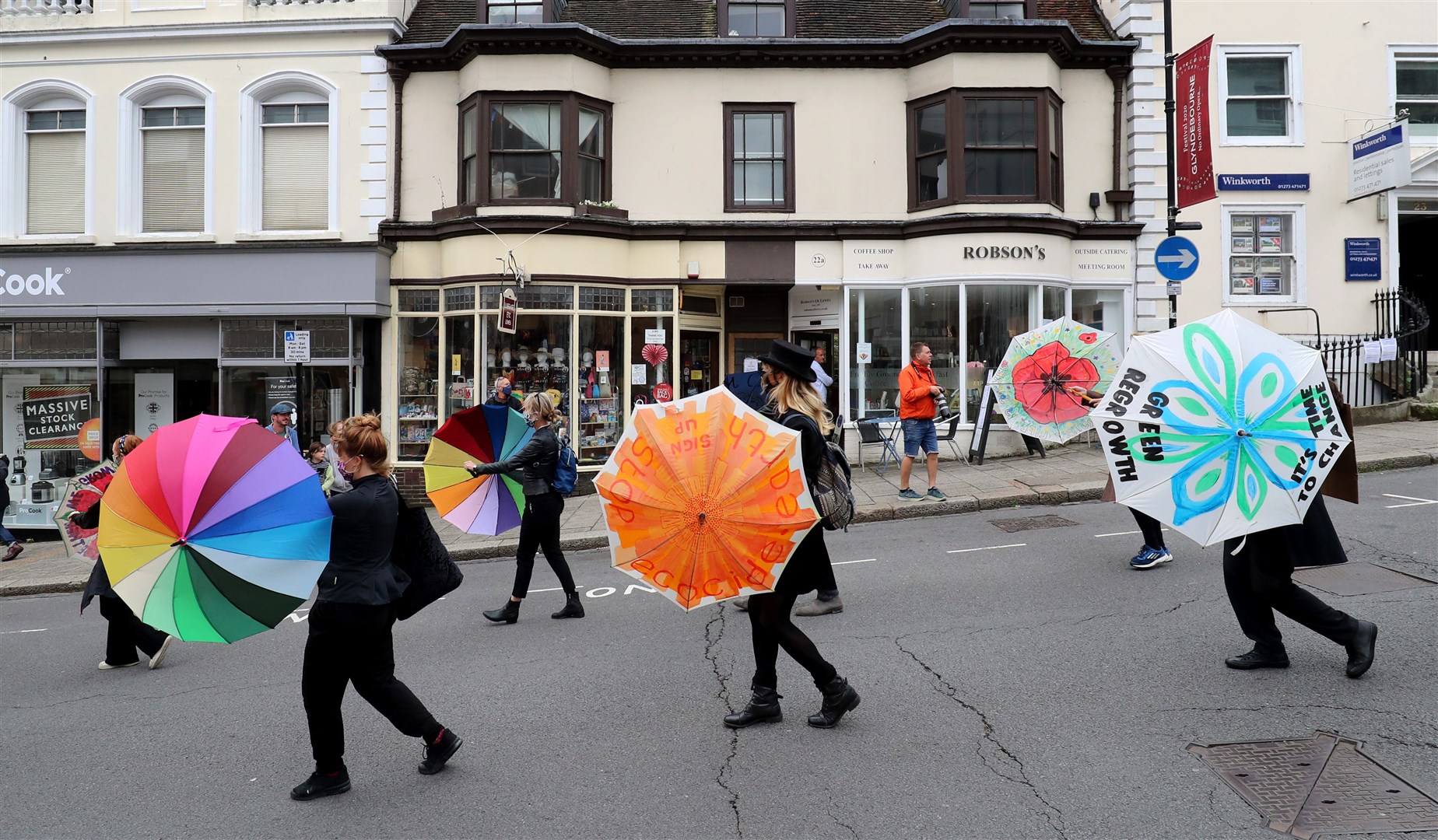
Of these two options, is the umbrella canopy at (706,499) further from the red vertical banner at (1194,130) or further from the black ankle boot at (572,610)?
the red vertical banner at (1194,130)

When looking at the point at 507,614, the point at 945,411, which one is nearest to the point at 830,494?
the point at 507,614

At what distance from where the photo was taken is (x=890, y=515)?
1088 cm

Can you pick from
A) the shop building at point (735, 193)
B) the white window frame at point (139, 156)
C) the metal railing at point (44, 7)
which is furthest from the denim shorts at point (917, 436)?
the metal railing at point (44, 7)

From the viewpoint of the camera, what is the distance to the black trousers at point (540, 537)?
7227 mm

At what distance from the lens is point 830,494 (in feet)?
15.8

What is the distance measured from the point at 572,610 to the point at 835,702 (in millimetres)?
3074

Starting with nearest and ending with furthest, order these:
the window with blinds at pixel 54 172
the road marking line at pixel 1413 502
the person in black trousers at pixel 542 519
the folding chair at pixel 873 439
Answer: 1. the person in black trousers at pixel 542 519
2. the road marking line at pixel 1413 502
3. the folding chair at pixel 873 439
4. the window with blinds at pixel 54 172

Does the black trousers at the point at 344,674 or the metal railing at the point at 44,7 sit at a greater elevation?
the metal railing at the point at 44,7

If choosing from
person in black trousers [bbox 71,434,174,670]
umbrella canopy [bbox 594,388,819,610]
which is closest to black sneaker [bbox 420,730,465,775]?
umbrella canopy [bbox 594,388,819,610]

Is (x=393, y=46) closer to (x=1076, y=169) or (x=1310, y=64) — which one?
(x=1076, y=169)

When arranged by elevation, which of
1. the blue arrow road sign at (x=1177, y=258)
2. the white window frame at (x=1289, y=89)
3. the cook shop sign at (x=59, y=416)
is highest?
the white window frame at (x=1289, y=89)

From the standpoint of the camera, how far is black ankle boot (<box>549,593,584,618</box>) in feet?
23.8

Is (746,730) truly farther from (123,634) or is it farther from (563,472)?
(123,634)

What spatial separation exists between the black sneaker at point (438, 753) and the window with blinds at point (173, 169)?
1364 cm
